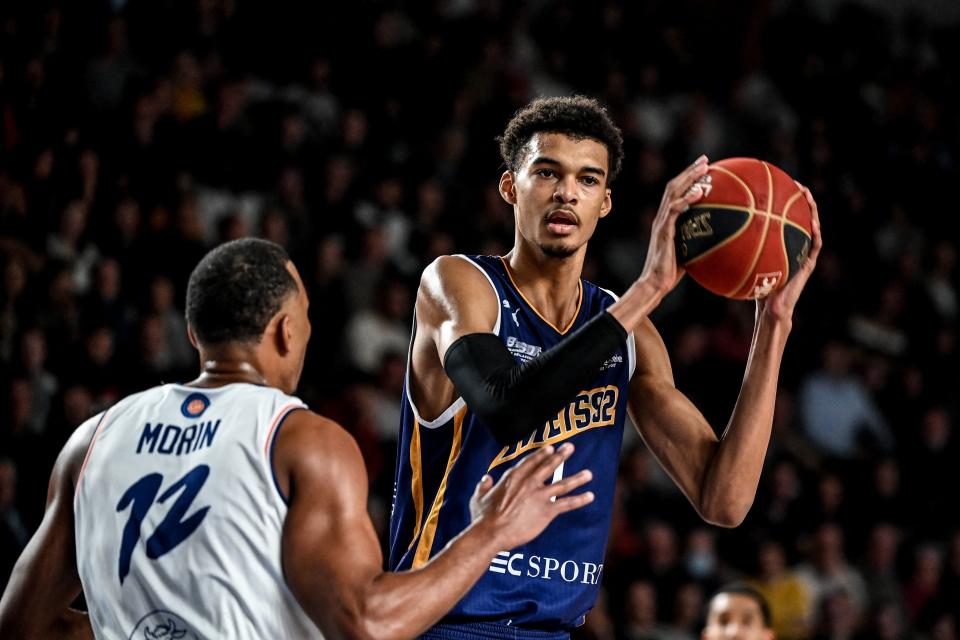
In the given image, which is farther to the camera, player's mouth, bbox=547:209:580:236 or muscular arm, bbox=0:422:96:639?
player's mouth, bbox=547:209:580:236

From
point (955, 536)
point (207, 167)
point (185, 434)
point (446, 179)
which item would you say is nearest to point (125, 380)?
point (207, 167)

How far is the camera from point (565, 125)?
157 inches

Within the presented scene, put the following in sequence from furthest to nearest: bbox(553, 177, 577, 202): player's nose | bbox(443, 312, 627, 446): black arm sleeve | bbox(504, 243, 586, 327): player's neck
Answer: bbox(504, 243, 586, 327): player's neck → bbox(553, 177, 577, 202): player's nose → bbox(443, 312, 627, 446): black arm sleeve

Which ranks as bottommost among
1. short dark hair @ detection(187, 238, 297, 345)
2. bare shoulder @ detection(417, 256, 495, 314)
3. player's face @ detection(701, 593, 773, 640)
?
player's face @ detection(701, 593, 773, 640)

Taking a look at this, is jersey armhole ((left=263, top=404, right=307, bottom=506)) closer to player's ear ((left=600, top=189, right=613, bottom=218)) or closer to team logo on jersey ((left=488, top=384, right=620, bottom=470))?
team logo on jersey ((left=488, top=384, right=620, bottom=470))

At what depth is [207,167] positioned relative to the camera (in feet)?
28.7

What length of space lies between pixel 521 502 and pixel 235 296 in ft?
2.75

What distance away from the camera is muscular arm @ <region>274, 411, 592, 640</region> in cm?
262

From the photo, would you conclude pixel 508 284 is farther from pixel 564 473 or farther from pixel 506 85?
pixel 506 85

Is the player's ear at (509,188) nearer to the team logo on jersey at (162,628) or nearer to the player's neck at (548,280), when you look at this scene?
the player's neck at (548,280)

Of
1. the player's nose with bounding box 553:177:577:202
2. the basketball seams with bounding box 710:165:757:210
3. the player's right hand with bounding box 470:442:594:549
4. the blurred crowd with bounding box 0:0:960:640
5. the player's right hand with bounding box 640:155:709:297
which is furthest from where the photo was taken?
the blurred crowd with bounding box 0:0:960:640

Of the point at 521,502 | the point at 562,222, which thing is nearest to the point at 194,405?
the point at 521,502

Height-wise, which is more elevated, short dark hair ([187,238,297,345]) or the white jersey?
short dark hair ([187,238,297,345])

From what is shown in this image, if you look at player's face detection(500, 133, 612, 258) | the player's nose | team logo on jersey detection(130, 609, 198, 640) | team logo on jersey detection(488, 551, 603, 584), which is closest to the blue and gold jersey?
team logo on jersey detection(488, 551, 603, 584)
